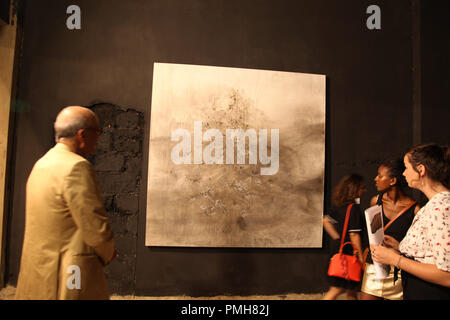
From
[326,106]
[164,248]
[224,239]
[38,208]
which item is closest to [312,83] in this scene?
[326,106]

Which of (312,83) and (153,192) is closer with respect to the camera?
(153,192)

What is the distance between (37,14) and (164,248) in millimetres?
2746

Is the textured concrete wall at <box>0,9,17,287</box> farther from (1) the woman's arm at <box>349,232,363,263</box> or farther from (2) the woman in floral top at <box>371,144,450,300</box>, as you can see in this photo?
(2) the woman in floral top at <box>371,144,450,300</box>

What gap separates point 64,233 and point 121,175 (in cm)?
162

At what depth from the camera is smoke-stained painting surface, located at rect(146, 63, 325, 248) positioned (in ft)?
10.0

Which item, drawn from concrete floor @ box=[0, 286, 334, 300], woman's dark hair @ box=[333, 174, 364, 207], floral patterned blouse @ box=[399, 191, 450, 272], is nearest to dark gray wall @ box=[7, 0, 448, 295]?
concrete floor @ box=[0, 286, 334, 300]

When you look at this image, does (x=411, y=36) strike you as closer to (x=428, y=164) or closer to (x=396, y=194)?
(x=396, y=194)

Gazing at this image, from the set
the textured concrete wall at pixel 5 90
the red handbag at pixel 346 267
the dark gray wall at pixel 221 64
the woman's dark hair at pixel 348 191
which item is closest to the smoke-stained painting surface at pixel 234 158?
the dark gray wall at pixel 221 64

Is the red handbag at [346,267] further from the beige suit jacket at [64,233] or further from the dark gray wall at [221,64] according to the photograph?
the beige suit jacket at [64,233]

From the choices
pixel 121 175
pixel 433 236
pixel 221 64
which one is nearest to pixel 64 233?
pixel 121 175

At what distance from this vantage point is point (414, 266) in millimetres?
1425

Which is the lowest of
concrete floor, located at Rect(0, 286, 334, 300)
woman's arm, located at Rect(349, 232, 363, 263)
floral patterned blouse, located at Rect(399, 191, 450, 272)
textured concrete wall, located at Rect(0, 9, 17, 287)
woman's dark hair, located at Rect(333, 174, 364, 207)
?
concrete floor, located at Rect(0, 286, 334, 300)

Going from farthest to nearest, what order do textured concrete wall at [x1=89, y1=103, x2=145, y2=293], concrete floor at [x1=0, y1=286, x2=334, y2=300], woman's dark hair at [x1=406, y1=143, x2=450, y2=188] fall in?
textured concrete wall at [x1=89, y1=103, x2=145, y2=293]
concrete floor at [x1=0, y1=286, x2=334, y2=300]
woman's dark hair at [x1=406, y1=143, x2=450, y2=188]

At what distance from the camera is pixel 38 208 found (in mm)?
1480
